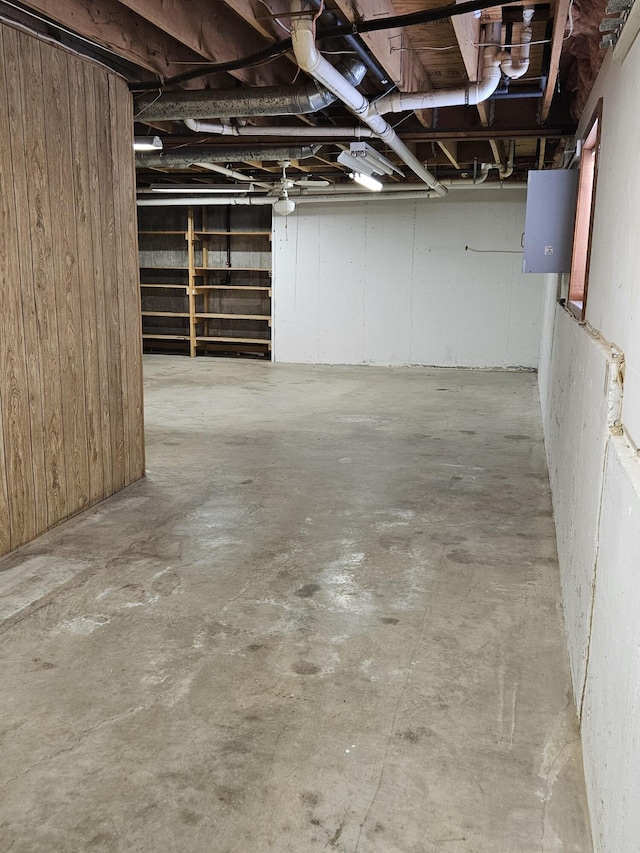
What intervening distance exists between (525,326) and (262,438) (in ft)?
16.4

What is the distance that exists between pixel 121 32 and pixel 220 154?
8.64 feet

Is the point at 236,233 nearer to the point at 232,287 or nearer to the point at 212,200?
the point at 232,287

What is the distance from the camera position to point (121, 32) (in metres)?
3.49


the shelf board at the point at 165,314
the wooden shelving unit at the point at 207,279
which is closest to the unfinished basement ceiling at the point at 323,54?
the wooden shelving unit at the point at 207,279

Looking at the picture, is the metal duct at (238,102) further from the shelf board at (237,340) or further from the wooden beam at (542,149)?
the shelf board at (237,340)

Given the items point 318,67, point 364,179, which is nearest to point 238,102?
point 318,67

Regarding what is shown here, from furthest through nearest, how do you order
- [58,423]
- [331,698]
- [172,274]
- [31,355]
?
1. [172,274]
2. [58,423]
3. [31,355]
4. [331,698]

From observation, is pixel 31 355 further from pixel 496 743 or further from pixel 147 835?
pixel 496 743

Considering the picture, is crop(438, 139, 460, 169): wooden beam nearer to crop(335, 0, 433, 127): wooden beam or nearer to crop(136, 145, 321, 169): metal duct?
crop(136, 145, 321, 169): metal duct

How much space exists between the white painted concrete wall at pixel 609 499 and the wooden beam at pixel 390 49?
3.24 ft

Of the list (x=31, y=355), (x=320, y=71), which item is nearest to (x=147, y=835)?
(x=31, y=355)

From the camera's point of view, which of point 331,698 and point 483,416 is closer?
point 331,698

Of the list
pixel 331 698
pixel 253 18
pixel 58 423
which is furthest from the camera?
pixel 58 423

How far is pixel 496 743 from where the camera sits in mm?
2031
